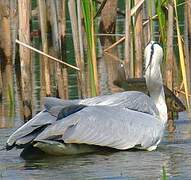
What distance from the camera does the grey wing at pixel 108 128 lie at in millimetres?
7562

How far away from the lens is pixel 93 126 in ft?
25.4

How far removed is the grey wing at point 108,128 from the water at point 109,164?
115 millimetres

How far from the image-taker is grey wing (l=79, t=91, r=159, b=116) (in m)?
8.16

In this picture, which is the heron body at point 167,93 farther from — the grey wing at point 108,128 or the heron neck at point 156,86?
the grey wing at point 108,128

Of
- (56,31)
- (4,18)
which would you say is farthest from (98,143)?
(4,18)

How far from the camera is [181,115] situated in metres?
9.66

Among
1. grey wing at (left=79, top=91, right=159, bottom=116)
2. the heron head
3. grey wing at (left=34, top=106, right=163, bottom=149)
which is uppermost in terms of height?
the heron head

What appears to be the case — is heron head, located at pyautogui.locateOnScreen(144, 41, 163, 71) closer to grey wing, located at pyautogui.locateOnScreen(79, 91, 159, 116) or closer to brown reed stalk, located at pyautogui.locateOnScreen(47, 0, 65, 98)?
grey wing, located at pyautogui.locateOnScreen(79, 91, 159, 116)

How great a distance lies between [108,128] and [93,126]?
140 millimetres

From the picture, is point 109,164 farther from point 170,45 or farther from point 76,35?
point 76,35

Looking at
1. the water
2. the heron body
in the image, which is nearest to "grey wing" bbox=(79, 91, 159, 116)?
the water

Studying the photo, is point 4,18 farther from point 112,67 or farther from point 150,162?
point 150,162

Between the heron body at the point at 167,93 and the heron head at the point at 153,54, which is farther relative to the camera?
the heron body at the point at 167,93

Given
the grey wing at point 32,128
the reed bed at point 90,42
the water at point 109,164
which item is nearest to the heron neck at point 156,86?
the reed bed at point 90,42
